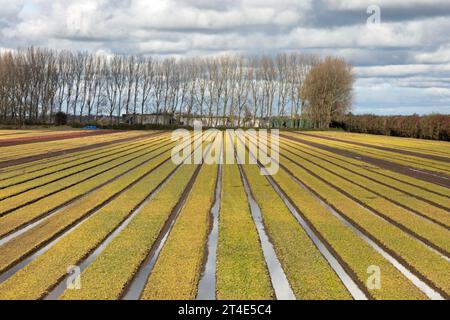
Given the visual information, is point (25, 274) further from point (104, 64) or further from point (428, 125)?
point (104, 64)

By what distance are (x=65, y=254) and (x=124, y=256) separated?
899mm

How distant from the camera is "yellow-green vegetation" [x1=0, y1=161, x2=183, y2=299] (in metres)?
5.66

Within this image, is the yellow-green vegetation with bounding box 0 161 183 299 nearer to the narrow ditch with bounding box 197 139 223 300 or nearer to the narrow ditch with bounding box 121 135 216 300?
the narrow ditch with bounding box 121 135 216 300

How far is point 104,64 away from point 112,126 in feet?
68.8

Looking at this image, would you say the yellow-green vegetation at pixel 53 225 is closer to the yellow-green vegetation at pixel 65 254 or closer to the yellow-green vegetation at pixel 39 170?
the yellow-green vegetation at pixel 65 254

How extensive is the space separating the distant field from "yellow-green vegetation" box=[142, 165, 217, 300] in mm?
22

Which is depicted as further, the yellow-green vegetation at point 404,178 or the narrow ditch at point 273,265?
the yellow-green vegetation at point 404,178

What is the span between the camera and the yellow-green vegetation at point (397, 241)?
21.1ft

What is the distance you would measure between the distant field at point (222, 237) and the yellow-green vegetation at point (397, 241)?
0.07 feet

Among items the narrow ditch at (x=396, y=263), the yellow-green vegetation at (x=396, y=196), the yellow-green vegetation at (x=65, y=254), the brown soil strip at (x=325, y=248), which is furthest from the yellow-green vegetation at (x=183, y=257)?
the yellow-green vegetation at (x=396, y=196)

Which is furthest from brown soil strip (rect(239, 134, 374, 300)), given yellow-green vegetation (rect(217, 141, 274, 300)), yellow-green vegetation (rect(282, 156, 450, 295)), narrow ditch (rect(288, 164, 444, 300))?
yellow-green vegetation (rect(217, 141, 274, 300))

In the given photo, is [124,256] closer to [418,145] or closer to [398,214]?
[398,214]

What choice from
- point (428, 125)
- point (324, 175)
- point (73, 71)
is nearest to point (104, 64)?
point (73, 71)

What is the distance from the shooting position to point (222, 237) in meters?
8.12
